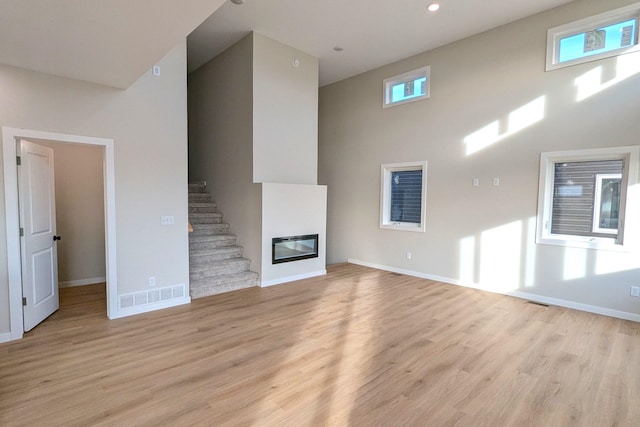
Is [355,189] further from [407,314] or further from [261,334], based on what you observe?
[261,334]

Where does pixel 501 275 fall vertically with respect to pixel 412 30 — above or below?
below

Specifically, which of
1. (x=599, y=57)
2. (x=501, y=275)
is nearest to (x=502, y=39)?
(x=599, y=57)

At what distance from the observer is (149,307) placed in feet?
13.1

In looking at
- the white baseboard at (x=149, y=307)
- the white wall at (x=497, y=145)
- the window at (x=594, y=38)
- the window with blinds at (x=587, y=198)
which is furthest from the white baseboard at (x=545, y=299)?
the white baseboard at (x=149, y=307)

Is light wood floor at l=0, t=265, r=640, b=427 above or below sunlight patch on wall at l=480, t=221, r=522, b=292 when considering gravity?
below

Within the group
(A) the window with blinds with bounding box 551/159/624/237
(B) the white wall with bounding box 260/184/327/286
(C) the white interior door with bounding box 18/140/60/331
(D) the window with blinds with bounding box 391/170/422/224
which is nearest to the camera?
(C) the white interior door with bounding box 18/140/60/331

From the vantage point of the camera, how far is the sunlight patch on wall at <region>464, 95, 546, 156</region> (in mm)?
4461

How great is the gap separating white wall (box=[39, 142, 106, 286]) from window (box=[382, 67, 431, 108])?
17.1ft

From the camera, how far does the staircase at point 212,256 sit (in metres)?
4.75

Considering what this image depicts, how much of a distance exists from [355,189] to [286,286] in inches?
109

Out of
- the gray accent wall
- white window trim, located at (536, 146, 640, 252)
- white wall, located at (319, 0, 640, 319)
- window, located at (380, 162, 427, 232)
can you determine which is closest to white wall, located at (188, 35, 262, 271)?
the gray accent wall

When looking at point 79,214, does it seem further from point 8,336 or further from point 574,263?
point 574,263

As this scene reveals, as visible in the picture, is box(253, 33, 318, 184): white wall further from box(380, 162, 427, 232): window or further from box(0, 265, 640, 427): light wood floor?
box(0, 265, 640, 427): light wood floor

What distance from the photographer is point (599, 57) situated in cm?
397
